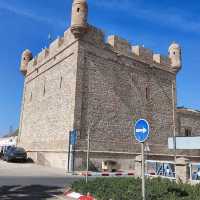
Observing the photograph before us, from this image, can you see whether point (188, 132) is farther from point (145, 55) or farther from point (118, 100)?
point (118, 100)

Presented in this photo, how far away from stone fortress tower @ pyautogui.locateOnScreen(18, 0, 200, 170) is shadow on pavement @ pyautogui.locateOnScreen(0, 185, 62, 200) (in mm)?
7827

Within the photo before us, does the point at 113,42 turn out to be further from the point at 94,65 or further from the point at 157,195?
the point at 157,195

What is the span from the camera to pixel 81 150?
20.2 m

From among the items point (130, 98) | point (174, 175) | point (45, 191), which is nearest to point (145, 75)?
point (130, 98)

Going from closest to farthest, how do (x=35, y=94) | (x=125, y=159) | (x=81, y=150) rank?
(x=81, y=150), (x=125, y=159), (x=35, y=94)

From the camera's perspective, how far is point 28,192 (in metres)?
10.5

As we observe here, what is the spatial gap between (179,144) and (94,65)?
998cm

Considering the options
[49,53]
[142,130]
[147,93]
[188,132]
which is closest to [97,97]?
[147,93]

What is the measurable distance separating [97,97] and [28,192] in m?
12.9

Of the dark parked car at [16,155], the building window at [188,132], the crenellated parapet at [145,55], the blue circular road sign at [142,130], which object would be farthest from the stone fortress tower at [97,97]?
→ the blue circular road sign at [142,130]

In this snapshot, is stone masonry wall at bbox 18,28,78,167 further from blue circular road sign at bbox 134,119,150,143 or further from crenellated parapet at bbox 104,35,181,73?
blue circular road sign at bbox 134,119,150,143

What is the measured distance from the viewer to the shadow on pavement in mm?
9406

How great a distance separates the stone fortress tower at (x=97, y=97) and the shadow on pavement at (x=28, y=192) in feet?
25.7

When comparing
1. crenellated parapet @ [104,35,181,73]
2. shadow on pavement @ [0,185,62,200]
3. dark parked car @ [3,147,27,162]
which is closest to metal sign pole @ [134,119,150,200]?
shadow on pavement @ [0,185,62,200]
